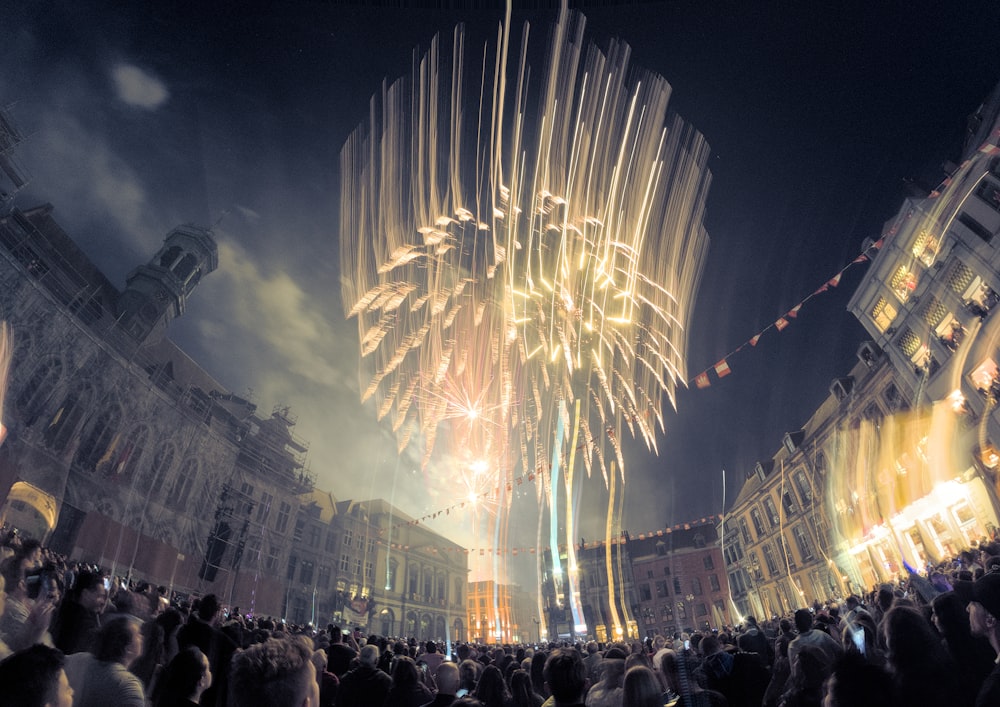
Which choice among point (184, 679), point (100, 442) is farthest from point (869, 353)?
point (100, 442)

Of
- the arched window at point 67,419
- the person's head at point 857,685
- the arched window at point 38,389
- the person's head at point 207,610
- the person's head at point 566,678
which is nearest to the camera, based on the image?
the person's head at point 857,685

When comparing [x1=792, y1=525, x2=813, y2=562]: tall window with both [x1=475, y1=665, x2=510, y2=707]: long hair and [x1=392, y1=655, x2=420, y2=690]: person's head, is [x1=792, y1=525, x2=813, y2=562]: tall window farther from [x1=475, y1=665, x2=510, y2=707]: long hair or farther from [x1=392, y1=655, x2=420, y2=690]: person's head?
[x1=392, y1=655, x2=420, y2=690]: person's head

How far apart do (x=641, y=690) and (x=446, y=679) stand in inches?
73.1

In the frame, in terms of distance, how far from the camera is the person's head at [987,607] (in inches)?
132

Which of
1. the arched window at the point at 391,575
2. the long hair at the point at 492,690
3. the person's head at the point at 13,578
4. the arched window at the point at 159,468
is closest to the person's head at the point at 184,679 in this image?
the person's head at the point at 13,578

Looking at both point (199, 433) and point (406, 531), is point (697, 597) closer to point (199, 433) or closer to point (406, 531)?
point (406, 531)

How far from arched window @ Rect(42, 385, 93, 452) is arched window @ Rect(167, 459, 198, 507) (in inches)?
314

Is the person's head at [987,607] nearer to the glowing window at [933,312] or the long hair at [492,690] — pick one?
the long hair at [492,690]

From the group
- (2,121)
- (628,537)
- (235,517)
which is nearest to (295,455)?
(235,517)

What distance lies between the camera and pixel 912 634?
2.95 m

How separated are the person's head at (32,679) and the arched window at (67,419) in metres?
26.7

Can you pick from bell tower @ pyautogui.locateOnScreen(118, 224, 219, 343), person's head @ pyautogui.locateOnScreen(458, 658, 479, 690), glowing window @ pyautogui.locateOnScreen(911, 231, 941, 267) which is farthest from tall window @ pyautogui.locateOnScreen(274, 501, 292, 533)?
glowing window @ pyautogui.locateOnScreen(911, 231, 941, 267)

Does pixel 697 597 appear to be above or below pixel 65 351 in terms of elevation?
below

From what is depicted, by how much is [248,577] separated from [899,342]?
4714 cm
